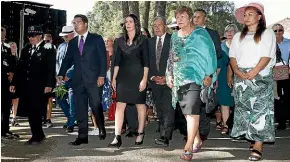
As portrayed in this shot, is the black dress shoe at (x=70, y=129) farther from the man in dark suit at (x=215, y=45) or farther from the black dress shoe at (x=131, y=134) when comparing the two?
the man in dark suit at (x=215, y=45)

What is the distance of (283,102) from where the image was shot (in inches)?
357

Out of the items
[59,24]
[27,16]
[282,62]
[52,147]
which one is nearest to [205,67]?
[52,147]

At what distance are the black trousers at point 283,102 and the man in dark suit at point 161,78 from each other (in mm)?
2933

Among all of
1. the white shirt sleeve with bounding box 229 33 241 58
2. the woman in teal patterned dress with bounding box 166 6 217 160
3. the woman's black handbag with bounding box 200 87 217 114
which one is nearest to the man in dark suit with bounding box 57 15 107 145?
the woman in teal patterned dress with bounding box 166 6 217 160

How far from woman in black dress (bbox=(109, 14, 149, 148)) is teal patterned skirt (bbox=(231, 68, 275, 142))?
1521 millimetres

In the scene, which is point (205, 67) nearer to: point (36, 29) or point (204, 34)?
point (204, 34)

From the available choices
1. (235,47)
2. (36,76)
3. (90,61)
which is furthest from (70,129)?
(235,47)

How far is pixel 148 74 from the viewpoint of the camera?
22.6 ft

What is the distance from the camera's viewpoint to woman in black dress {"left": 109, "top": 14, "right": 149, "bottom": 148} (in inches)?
261

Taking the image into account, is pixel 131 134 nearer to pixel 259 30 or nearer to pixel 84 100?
pixel 84 100

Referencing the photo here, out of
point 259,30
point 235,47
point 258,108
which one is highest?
point 259,30

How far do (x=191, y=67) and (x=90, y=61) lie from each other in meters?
1.79

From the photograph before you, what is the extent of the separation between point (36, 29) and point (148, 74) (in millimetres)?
1772

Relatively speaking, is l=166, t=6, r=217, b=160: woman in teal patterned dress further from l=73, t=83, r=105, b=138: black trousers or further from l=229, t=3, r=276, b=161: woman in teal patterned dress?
l=73, t=83, r=105, b=138: black trousers
